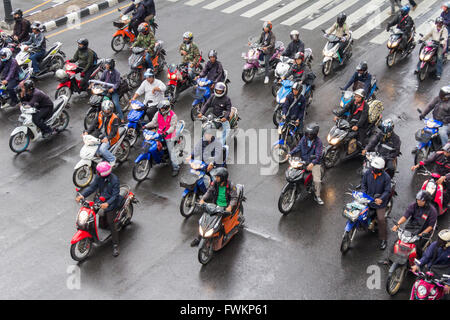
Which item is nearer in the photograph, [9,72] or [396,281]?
[396,281]

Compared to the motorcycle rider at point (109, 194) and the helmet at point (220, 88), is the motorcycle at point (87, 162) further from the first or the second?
the helmet at point (220, 88)

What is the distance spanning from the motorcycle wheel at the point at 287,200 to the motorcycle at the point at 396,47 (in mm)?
8302

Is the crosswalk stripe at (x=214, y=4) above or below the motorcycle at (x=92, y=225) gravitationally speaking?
below

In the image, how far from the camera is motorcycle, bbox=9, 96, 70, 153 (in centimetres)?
1511

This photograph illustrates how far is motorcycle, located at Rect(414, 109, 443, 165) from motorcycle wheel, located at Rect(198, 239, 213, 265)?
6033 millimetres

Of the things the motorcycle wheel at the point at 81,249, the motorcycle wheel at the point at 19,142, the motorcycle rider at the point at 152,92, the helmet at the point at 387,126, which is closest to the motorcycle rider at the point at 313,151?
the helmet at the point at 387,126

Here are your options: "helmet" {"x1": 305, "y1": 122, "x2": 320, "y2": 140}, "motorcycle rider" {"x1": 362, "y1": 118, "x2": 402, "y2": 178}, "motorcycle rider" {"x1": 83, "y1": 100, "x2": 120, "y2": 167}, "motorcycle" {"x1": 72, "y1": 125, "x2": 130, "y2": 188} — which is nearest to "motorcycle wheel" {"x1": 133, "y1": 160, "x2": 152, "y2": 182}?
"motorcycle rider" {"x1": 83, "y1": 100, "x2": 120, "y2": 167}

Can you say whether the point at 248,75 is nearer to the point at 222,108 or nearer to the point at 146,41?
the point at 146,41

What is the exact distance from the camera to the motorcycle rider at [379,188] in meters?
11.5

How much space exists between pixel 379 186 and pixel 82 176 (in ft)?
22.7

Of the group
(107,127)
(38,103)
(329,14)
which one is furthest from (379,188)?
(329,14)

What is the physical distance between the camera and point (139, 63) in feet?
58.6

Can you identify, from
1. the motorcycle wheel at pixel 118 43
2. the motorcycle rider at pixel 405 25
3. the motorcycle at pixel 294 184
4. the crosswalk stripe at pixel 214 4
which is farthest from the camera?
the crosswalk stripe at pixel 214 4

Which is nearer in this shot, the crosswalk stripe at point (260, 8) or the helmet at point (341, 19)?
the helmet at point (341, 19)
